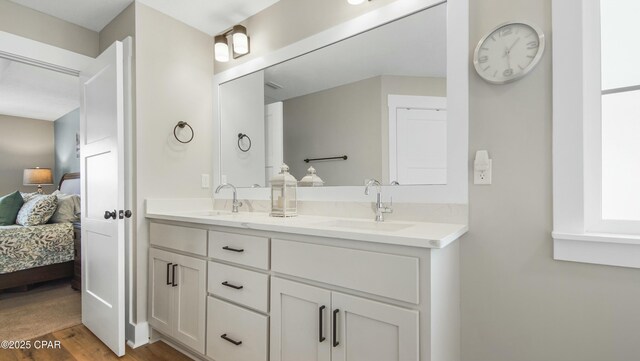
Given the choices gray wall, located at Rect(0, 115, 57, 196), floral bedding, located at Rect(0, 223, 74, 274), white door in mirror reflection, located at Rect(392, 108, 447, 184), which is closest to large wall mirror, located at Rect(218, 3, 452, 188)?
white door in mirror reflection, located at Rect(392, 108, 447, 184)

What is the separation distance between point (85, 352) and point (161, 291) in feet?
1.87

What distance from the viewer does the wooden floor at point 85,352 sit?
193cm

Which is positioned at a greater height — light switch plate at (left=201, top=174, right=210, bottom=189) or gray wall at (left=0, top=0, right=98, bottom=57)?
gray wall at (left=0, top=0, right=98, bottom=57)

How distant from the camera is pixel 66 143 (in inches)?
215

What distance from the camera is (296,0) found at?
6.87ft

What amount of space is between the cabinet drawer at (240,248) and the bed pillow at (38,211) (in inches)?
112

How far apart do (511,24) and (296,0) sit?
1.35m

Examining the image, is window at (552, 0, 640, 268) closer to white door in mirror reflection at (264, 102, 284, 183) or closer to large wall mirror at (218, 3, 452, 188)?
large wall mirror at (218, 3, 452, 188)

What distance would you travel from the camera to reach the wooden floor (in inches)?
76.0

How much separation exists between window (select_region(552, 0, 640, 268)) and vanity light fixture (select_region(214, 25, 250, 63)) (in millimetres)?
1886

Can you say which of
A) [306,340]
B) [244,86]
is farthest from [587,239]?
[244,86]

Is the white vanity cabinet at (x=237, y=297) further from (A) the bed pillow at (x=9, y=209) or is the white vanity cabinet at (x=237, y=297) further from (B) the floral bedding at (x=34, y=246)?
(A) the bed pillow at (x=9, y=209)

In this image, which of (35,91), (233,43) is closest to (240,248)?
→ (233,43)

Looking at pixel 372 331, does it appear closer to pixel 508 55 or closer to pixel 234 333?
pixel 234 333
